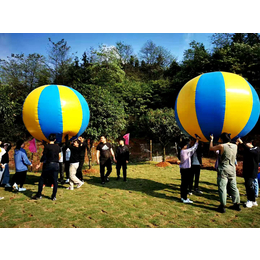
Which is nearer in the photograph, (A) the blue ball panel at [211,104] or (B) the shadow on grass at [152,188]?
(A) the blue ball panel at [211,104]

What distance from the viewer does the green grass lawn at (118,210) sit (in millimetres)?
3774

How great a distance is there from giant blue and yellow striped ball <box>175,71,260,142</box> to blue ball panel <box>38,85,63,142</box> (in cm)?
340

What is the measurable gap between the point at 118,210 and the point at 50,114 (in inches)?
122

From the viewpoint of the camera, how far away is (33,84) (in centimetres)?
2048

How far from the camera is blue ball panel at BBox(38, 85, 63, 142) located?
5160mm

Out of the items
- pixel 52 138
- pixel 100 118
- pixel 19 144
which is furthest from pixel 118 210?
pixel 100 118

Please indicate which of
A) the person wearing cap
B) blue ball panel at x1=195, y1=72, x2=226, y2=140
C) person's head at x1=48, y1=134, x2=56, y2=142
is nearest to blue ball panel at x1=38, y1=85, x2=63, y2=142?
person's head at x1=48, y1=134, x2=56, y2=142

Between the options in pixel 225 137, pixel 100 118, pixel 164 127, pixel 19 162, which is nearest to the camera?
pixel 225 137

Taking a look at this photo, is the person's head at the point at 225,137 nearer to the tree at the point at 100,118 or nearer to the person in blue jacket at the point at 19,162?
the person in blue jacket at the point at 19,162

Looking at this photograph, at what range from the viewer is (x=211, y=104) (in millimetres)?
4336

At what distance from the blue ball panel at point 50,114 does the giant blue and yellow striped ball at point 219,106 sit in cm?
340

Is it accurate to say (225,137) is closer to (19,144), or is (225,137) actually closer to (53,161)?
(53,161)

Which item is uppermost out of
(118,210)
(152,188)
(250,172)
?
(250,172)

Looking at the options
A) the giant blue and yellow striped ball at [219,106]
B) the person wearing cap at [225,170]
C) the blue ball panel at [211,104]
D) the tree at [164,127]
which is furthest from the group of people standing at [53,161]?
the tree at [164,127]
